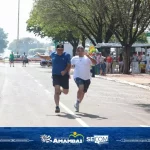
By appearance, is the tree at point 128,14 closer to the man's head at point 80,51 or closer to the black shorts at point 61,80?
the man's head at point 80,51

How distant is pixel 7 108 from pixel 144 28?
98.3 ft

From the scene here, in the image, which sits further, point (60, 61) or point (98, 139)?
point (60, 61)

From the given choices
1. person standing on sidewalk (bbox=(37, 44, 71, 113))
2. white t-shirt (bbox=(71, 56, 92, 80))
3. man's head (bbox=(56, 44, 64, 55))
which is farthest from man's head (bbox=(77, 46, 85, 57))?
man's head (bbox=(56, 44, 64, 55))

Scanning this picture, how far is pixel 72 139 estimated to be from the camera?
4809mm

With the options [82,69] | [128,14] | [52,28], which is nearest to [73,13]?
[128,14]

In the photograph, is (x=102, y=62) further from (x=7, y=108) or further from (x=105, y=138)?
(x=105, y=138)

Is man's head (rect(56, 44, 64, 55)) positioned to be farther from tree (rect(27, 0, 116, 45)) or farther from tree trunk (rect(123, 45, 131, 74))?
tree (rect(27, 0, 116, 45))

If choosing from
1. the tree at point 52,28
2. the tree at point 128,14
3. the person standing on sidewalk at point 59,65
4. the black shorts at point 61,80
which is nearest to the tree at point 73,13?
the tree at point 52,28

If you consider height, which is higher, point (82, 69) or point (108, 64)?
point (82, 69)

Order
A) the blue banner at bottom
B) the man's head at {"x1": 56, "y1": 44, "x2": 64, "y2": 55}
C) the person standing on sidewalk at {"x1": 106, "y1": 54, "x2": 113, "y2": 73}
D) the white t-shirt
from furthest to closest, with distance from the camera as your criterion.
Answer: the person standing on sidewalk at {"x1": 106, "y1": 54, "x2": 113, "y2": 73} < the white t-shirt < the man's head at {"x1": 56, "y1": 44, "x2": 64, "y2": 55} < the blue banner at bottom

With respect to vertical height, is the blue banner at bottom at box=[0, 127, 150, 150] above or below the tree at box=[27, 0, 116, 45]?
below

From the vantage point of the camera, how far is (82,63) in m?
13.3

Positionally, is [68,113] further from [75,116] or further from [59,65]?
[59,65]

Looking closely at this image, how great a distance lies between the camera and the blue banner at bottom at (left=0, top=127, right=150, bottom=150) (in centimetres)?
479
